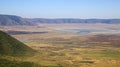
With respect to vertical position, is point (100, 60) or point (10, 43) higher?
point (10, 43)

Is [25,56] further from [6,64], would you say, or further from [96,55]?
[96,55]

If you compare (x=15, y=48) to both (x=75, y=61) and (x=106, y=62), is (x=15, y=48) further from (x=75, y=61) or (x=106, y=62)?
(x=106, y=62)

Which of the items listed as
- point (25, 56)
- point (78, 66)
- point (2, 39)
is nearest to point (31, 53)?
point (25, 56)

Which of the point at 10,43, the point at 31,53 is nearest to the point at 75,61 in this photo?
the point at 31,53

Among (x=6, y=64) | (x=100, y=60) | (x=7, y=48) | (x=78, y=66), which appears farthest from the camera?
(x=100, y=60)

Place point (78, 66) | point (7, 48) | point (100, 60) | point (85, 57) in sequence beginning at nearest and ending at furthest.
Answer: point (78, 66), point (7, 48), point (100, 60), point (85, 57)

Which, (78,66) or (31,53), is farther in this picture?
(31,53)
